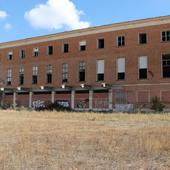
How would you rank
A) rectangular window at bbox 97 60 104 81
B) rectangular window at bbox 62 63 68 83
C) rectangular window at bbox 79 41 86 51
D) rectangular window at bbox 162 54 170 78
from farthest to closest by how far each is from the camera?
rectangular window at bbox 62 63 68 83
rectangular window at bbox 79 41 86 51
rectangular window at bbox 97 60 104 81
rectangular window at bbox 162 54 170 78

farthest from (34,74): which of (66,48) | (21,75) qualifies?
(66,48)

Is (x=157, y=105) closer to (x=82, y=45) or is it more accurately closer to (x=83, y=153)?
(x=82, y=45)

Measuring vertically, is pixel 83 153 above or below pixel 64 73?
below

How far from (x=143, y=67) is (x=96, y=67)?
785 centimetres

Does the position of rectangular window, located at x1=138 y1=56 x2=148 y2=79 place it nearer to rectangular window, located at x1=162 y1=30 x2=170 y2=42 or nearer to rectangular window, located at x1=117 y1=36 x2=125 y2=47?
rectangular window, located at x1=162 y1=30 x2=170 y2=42

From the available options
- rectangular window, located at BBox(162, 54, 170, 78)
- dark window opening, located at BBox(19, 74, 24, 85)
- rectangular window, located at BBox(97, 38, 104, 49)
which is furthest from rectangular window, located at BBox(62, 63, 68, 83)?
rectangular window, located at BBox(162, 54, 170, 78)

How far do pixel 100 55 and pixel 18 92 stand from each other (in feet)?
59.5

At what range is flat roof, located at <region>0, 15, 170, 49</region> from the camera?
179 ft

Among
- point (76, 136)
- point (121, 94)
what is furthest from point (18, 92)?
point (76, 136)

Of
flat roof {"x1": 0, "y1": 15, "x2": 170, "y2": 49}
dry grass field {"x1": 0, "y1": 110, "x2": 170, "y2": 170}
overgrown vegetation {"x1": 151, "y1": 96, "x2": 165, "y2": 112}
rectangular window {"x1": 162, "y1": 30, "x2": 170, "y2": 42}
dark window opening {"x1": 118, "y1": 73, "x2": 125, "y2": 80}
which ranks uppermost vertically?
flat roof {"x1": 0, "y1": 15, "x2": 170, "y2": 49}

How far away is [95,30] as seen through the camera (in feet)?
199

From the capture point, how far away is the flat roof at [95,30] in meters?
54.5

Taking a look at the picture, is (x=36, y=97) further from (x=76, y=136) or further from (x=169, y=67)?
(x=76, y=136)

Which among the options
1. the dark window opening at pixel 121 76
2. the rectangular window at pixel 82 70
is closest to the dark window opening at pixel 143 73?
the dark window opening at pixel 121 76
